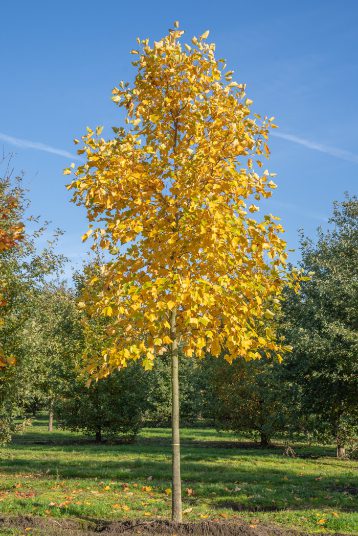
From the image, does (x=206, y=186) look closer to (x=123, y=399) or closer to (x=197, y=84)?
(x=197, y=84)

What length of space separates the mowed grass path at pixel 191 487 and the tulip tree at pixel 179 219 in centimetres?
238

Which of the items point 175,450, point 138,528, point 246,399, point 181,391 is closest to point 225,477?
point 175,450

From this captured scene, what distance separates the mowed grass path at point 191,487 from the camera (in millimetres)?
10047

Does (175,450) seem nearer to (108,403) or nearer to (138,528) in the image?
(138,528)

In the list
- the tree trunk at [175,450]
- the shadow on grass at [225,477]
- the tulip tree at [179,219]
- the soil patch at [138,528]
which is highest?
the tulip tree at [179,219]

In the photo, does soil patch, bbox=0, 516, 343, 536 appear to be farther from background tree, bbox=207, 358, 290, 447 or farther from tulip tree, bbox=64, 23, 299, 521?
background tree, bbox=207, 358, 290, 447

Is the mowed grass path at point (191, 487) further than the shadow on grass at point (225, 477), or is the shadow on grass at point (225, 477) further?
the shadow on grass at point (225, 477)

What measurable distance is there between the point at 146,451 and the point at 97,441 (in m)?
5.74

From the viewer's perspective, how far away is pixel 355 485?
14812mm

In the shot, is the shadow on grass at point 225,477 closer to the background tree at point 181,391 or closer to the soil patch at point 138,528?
the soil patch at point 138,528

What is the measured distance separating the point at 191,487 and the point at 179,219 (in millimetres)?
7890

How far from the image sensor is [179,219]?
8.52 m

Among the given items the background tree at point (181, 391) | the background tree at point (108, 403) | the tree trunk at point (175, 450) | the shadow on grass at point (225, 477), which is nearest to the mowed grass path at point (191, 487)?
the shadow on grass at point (225, 477)

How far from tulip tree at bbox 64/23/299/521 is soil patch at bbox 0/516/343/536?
511 millimetres
